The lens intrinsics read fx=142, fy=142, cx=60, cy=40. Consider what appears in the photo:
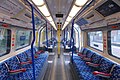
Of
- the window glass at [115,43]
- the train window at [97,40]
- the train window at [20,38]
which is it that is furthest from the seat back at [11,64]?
the train window at [97,40]

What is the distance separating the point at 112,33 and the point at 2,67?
3.40m

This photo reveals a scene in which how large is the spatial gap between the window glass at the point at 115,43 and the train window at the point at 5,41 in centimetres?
341

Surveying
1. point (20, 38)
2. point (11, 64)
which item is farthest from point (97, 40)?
point (11, 64)

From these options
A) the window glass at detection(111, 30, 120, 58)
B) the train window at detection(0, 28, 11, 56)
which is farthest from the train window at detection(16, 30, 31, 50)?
the window glass at detection(111, 30, 120, 58)

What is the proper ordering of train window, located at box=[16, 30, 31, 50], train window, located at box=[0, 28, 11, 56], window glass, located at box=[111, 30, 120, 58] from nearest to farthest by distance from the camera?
window glass, located at box=[111, 30, 120, 58]
train window, located at box=[0, 28, 11, 56]
train window, located at box=[16, 30, 31, 50]

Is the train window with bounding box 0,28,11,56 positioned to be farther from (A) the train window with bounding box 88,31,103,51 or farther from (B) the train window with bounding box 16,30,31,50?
(A) the train window with bounding box 88,31,103,51

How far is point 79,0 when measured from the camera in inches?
118

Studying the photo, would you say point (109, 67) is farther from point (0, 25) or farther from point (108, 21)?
point (0, 25)

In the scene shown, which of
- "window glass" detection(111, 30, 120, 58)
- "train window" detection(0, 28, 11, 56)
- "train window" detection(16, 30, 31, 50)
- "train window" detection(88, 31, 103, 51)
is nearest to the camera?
"window glass" detection(111, 30, 120, 58)

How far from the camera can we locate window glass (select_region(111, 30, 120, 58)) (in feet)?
13.4

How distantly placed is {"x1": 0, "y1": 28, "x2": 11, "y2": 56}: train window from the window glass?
3413mm

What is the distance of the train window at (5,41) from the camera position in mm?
4331

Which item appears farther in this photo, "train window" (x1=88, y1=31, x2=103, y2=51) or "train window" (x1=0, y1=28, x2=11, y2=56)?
"train window" (x1=88, y1=31, x2=103, y2=51)

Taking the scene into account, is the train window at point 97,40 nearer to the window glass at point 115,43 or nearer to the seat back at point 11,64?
the window glass at point 115,43
